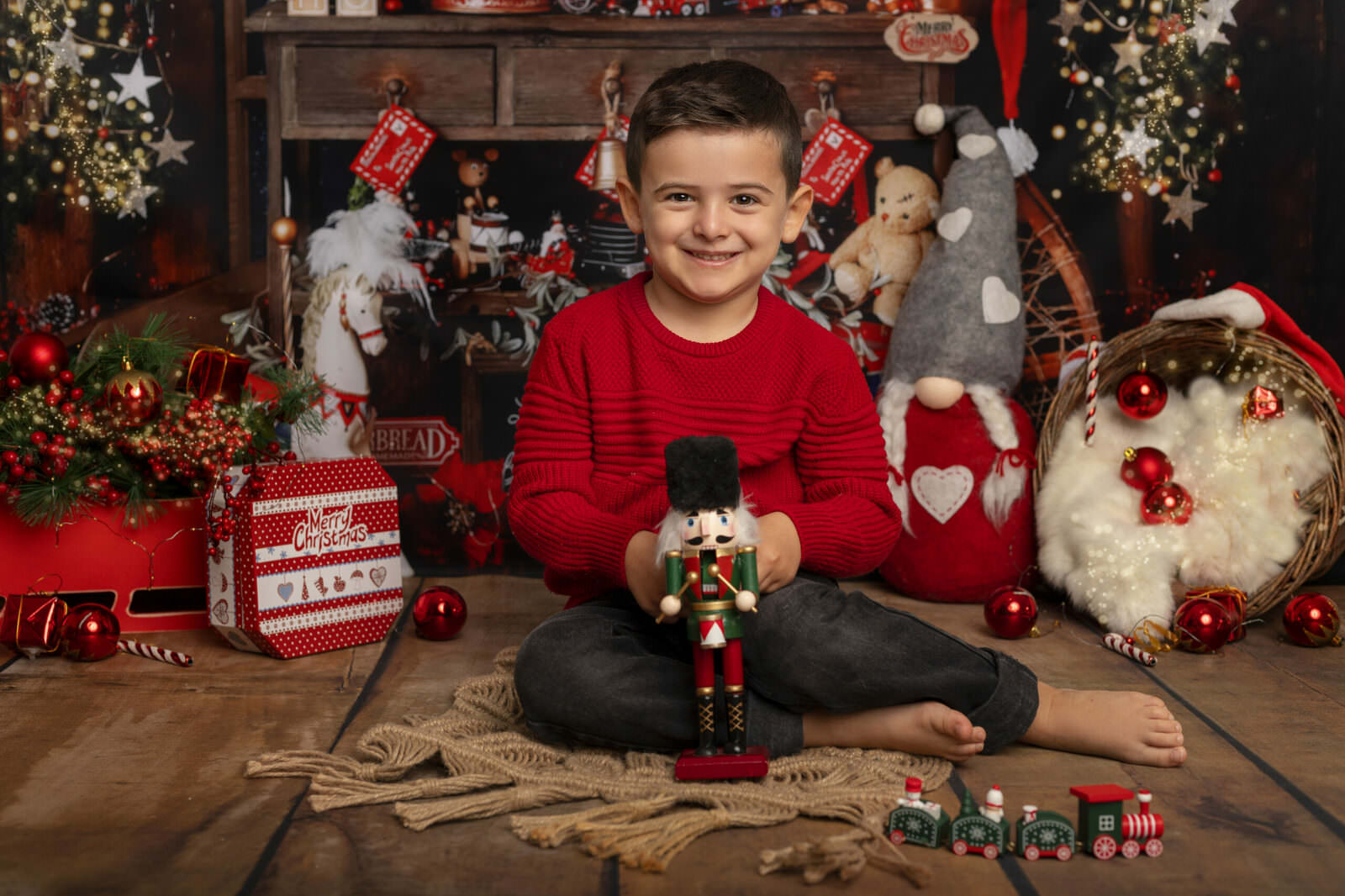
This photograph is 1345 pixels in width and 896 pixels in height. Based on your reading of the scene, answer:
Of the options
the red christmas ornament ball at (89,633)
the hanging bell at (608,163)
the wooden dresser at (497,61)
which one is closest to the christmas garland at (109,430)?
the red christmas ornament ball at (89,633)

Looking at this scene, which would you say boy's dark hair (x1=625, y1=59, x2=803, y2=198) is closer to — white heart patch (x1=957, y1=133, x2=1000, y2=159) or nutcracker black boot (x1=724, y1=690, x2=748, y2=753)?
nutcracker black boot (x1=724, y1=690, x2=748, y2=753)

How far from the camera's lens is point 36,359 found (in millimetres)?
1708

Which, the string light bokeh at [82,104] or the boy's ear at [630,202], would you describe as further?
the string light bokeh at [82,104]

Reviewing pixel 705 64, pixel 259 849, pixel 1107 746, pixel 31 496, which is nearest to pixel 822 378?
pixel 705 64

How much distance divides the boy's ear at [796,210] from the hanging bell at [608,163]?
0.78 m

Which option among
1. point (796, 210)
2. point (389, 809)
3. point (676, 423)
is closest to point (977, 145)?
point (796, 210)

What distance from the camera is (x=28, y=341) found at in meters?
1.72

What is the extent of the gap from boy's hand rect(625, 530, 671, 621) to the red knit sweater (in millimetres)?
120

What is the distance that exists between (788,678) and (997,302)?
1.10m

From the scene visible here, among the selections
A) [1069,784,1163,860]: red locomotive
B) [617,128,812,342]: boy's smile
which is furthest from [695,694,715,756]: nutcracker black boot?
[617,128,812,342]: boy's smile

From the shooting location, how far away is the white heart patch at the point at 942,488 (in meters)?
2.04

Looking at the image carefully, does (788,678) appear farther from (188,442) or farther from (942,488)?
(188,442)

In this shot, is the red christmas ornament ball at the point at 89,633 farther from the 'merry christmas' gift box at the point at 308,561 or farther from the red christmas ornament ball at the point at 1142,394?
the red christmas ornament ball at the point at 1142,394

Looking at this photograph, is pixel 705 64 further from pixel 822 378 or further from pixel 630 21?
pixel 630 21
